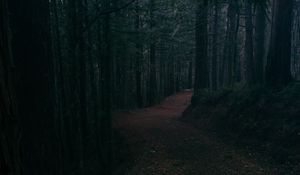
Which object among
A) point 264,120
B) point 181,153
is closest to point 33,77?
point 181,153

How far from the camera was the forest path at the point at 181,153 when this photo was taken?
9266 millimetres

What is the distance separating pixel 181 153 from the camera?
10891 mm

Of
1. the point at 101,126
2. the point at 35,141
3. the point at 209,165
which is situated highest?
the point at 35,141

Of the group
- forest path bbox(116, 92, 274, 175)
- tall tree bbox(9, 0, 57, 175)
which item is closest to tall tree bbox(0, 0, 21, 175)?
tall tree bbox(9, 0, 57, 175)

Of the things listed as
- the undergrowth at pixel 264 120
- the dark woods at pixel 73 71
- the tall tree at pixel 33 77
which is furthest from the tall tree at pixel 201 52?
the tall tree at pixel 33 77

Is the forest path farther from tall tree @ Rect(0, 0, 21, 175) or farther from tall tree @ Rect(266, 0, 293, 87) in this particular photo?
tall tree @ Rect(0, 0, 21, 175)

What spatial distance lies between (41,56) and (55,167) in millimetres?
1759

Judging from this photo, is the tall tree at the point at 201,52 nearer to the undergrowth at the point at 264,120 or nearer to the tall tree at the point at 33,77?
the undergrowth at the point at 264,120

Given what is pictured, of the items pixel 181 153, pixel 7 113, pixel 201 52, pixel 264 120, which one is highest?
pixel 201 52

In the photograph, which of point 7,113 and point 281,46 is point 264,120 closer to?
point 281,46

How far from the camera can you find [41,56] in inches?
198

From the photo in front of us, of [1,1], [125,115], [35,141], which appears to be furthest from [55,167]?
[125,115]

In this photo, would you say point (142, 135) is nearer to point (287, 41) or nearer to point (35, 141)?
point (287, 41)

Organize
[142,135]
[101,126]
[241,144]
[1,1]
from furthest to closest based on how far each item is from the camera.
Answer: [142,135], [101,126], [241,144], [1,1]
